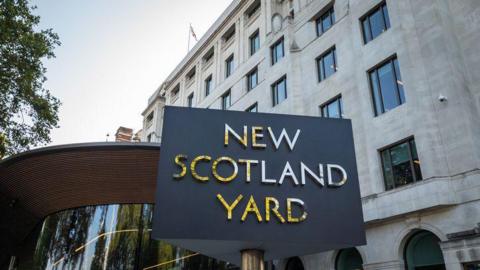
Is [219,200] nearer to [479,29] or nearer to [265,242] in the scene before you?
[265,242]

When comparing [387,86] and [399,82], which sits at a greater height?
[387,86]

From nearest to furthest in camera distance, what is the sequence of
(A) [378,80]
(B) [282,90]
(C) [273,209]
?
(C) [273,209]
(A) [378,80]
(B) [282,90]

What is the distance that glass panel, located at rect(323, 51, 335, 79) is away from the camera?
27.0 m

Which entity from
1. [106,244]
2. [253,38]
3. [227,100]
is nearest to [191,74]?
[227,100]

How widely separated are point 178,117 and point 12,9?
13.9 m

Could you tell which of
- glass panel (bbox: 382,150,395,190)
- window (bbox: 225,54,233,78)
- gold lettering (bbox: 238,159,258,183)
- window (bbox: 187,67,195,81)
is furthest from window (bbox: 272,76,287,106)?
window (bbox: 187,67,195,81)

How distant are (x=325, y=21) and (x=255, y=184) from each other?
18765 millimetres

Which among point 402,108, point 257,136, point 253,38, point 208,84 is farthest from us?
point 208,84

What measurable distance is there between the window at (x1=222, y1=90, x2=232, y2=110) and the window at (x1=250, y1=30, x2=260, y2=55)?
15.0 ft

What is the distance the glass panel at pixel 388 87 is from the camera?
21.5 metres

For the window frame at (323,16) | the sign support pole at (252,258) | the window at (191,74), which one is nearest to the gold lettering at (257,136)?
the sign support pole at (252,258)

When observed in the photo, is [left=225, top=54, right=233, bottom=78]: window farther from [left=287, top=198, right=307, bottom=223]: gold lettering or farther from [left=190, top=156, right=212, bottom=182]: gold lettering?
[left=287, top=198, right=307, bottom=223]: gold lettering

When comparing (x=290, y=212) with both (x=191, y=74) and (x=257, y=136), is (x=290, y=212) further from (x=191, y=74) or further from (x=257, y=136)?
(x=191, y=74)

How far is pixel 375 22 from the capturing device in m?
24.2
